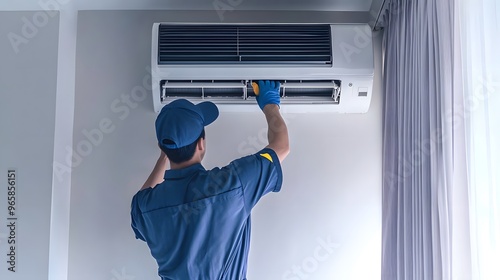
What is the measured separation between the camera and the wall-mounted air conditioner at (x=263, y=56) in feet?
6.50

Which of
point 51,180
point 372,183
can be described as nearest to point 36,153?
point 51,180

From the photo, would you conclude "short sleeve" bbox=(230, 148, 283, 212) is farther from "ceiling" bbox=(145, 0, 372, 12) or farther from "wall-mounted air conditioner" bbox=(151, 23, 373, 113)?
"ceiling" bbox=(145, 0, 372, 12)

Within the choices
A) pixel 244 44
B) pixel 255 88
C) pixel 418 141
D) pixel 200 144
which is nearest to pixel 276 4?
pixel 244 44

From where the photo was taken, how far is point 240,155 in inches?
86.4

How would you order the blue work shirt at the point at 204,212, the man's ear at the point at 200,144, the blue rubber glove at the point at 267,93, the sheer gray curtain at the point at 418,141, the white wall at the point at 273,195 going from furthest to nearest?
1. the white wall at the point at 273,195
2. the blue rubber glove at the point at 267,93
3. the man's ear at the point at 200,144
4. the blue work shirt at the point at 204,212
5. the sheer gray curtain at the point at 418,141

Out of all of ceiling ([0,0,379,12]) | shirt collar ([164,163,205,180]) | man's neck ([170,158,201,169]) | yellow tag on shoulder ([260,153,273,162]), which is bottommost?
shirt collar ([164,163,205,180])

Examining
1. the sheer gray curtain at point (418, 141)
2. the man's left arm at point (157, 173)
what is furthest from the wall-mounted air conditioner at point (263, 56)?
the man's left arm at point (157, 173)

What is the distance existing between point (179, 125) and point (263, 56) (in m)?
0.54

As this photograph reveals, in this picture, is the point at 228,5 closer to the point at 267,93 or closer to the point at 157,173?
the point at 267,93

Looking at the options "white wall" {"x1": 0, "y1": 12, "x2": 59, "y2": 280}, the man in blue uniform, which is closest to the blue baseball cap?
the man in blue uniform

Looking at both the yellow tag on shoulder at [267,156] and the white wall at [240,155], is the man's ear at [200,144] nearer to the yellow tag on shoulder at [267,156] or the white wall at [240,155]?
the yellow tag on shoulder at [267,156]

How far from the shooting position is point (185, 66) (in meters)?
1.98

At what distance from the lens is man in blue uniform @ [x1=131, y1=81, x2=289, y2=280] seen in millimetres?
1600

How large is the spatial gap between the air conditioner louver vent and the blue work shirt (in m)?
0.51
